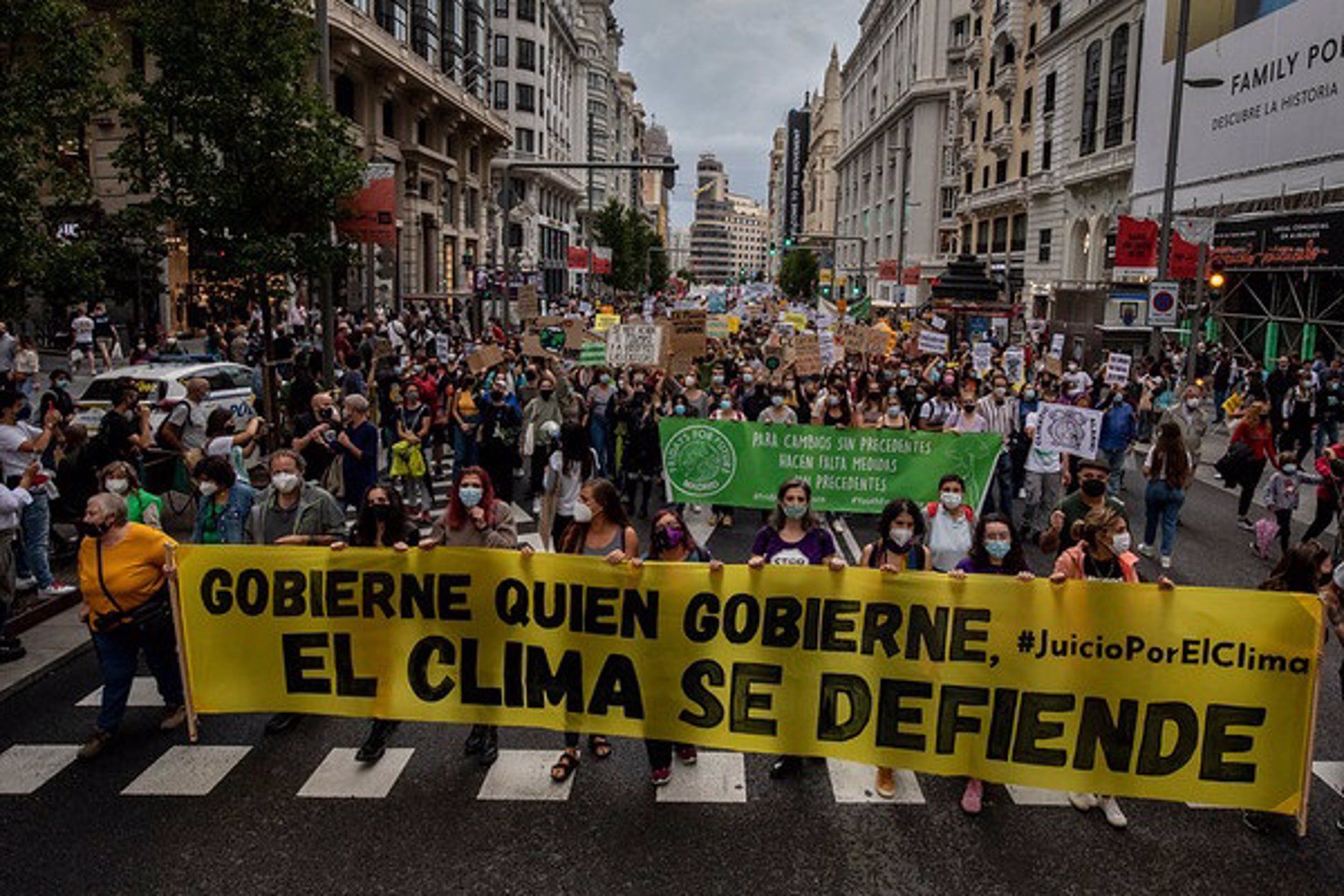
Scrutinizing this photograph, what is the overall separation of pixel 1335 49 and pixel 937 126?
60.5 meters

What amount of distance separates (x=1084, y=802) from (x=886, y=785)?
1058 mm

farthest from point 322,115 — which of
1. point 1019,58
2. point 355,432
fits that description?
point 1019,58

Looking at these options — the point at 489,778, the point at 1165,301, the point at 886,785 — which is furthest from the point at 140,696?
the point at 1165,301

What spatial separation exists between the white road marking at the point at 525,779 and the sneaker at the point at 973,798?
214 cm

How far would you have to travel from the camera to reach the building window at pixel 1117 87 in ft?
135

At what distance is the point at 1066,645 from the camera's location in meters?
5.37

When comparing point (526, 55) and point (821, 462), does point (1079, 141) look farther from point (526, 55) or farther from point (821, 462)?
point (526, 55)

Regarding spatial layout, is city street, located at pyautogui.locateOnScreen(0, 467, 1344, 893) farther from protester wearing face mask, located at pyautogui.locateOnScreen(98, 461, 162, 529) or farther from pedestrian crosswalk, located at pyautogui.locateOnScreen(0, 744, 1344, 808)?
protester wearing face mask, located at pyautogui.locateOnScreen(98, 461, 162, 529)

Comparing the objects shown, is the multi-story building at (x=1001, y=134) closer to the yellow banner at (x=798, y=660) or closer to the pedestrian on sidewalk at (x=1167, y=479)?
the pedestrian on sidewalk at (x=1167, y=479)

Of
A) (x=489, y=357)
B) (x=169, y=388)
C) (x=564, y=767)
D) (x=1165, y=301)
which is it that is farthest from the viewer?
Answer: (x=1165, y=301)

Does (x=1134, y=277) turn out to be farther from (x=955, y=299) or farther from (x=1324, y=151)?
(x=1324, y=151)

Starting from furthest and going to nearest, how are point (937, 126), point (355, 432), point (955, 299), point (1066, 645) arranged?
1. point (937, 126)
2. point (955, 299)
3. point (355, 432)
4. point (1066, 645)

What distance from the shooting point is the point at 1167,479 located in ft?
34.4

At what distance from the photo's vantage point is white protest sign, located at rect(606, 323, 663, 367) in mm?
16703
